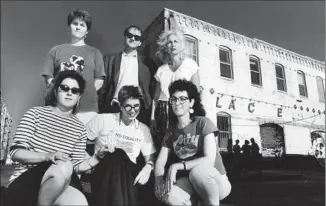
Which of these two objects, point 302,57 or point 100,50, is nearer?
point 100,50

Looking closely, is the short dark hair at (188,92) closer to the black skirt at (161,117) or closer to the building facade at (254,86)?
the black skirt at (161,117)

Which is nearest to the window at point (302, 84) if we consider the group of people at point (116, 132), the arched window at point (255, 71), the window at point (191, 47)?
the arched window at point (255, 71)

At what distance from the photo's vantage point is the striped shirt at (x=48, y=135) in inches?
57.8

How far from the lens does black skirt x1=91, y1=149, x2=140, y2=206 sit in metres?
1.48

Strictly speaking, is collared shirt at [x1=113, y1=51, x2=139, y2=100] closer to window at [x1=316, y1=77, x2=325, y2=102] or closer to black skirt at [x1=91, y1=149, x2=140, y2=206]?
black skirt at [x1=91, y1=149, x2=140, y2=206]

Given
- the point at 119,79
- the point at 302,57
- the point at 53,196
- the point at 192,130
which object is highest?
the point at 302,57

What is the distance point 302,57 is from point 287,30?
390mm

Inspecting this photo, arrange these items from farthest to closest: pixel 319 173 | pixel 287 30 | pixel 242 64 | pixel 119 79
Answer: pixel 287 30 < pixel 242 64 < pixel 319 173 < pixel 119 79

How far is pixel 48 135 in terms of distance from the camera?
1539mm

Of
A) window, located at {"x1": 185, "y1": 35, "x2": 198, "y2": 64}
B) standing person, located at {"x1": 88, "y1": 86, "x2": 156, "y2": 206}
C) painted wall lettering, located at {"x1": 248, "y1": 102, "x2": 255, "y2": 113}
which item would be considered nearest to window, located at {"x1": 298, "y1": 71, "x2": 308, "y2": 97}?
painted wall lettering, located at {"x1": 248, "y1": 102, "x2": 255, "y2": 113}

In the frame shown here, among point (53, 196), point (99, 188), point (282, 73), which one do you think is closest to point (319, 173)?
point (282, 73)

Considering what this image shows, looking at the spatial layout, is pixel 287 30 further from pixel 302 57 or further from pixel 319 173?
pixel 319 173

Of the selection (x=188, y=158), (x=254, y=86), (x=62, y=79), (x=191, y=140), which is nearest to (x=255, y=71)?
(x=254, y=86)

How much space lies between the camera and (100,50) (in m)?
2.08
